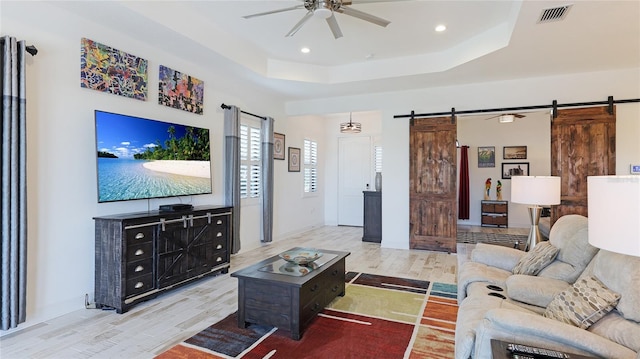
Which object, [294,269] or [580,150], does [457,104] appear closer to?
[580,150]

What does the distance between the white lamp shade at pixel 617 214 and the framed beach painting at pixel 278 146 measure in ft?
18.7

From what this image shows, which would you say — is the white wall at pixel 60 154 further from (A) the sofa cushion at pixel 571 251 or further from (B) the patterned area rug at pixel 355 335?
(A) the sofa cushion at pixel 571 251

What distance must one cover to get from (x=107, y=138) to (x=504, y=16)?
4.48m

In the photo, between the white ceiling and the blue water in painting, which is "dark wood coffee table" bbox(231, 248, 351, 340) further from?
the white ceiling

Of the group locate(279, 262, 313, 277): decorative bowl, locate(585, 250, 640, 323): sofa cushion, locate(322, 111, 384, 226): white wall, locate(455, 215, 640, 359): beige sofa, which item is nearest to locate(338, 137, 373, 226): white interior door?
locate(322, 111, 384, 226): white wall

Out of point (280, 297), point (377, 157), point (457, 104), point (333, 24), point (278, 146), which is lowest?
point (280, 297)

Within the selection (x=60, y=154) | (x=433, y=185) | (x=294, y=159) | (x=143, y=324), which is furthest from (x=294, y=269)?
(x=294, y=159)

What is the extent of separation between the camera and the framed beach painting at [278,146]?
664 centimetres

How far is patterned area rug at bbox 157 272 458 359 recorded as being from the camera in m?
2.45

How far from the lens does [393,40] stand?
4.46 meters

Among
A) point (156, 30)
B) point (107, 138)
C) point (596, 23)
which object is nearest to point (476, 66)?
point (596, 23)

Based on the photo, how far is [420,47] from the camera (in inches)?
186

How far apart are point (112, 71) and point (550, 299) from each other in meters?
4.45

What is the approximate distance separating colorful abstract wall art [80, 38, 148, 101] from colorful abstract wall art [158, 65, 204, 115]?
27cm
